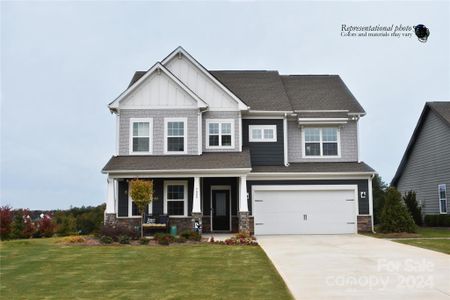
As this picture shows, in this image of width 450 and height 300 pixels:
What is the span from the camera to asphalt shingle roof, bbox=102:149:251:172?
21297mm

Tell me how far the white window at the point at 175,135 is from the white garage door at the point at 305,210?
13.4ft

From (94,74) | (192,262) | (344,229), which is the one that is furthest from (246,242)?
(94,74)

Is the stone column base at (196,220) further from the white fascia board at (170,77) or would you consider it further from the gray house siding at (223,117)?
the white fascia board at (170,77)

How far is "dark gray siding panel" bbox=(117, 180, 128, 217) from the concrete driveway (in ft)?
28.4

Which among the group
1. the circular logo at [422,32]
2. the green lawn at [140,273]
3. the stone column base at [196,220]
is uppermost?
the circular logo at [422,32]

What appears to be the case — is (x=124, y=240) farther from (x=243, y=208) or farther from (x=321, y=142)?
(x=321, y=142)

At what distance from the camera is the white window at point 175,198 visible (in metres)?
22.7

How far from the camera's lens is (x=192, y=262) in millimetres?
12695

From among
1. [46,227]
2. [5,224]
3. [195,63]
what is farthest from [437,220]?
[5,224]

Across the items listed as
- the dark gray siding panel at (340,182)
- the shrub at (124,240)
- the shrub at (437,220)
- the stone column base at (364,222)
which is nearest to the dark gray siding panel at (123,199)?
the shrub at (124,240)

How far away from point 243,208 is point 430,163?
13557mm

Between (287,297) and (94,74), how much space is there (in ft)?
67.9

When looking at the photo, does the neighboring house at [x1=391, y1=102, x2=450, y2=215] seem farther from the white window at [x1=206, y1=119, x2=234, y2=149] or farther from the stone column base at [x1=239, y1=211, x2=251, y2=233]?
the stone column base at [x1=239, y1=211, x2=251, y2=233]

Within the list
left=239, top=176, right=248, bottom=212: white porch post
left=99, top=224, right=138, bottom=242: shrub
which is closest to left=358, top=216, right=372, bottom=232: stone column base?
left=239, top=176, right=248, bottom=212: white porch post
